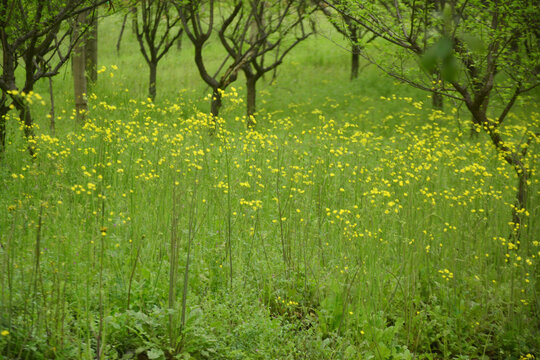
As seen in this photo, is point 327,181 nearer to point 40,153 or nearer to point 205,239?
point 205,239

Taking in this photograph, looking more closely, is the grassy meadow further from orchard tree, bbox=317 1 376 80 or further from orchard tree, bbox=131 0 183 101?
orchard tree, bbox=131 0 183 101

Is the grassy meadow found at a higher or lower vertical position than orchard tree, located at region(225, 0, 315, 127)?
lower

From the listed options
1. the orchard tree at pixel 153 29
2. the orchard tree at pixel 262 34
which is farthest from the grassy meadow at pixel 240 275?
the orchard tree at pixel 153 29

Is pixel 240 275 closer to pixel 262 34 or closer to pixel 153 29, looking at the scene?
pixel 262 34

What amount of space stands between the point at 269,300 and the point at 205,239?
1006 millimetres

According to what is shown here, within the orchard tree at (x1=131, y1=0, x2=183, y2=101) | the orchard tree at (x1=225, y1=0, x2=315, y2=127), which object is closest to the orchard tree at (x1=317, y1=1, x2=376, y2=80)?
the orchard tree at (x1=225, y1=0, x2=315, y2=127)

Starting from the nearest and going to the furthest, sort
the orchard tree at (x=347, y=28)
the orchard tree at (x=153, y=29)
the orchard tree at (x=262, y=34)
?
1. the orchard tree at (x=347, y=28)
2. the orchard tree at (x=262, y=34)
3. the orchard tree at (x=153, y=29)

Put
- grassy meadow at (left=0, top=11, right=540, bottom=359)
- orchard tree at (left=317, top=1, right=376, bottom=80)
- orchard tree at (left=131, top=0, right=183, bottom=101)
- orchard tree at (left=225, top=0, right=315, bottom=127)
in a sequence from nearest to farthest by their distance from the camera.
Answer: grassy meadow at (left=0, top=11, right=540, bottom=359) → orchard tree at (left=317, top=1, right=376, bottom=80) → orchard tree at (left=225, top=0, right=315, bottom=127) → orchard tree at (left=131, top=0, right=183, bottom=101)

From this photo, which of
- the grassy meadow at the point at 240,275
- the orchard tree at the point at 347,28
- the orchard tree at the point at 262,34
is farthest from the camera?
the orchard tree at the point at 262,34

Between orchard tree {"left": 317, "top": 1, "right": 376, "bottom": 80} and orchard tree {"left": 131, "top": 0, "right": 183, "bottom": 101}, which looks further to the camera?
orchard tree {"left": 131, "top": 0, "right": 183, "bottom": 101}

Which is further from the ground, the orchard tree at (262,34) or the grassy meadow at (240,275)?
the orchard tree at (262,34)

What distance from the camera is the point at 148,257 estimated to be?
3.63 meters

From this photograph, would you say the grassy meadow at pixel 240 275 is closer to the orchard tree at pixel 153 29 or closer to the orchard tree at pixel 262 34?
the orchard tree at pixel 262 34

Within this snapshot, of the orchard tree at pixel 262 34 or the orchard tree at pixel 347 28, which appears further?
the orchard tree at pixel 262 34
